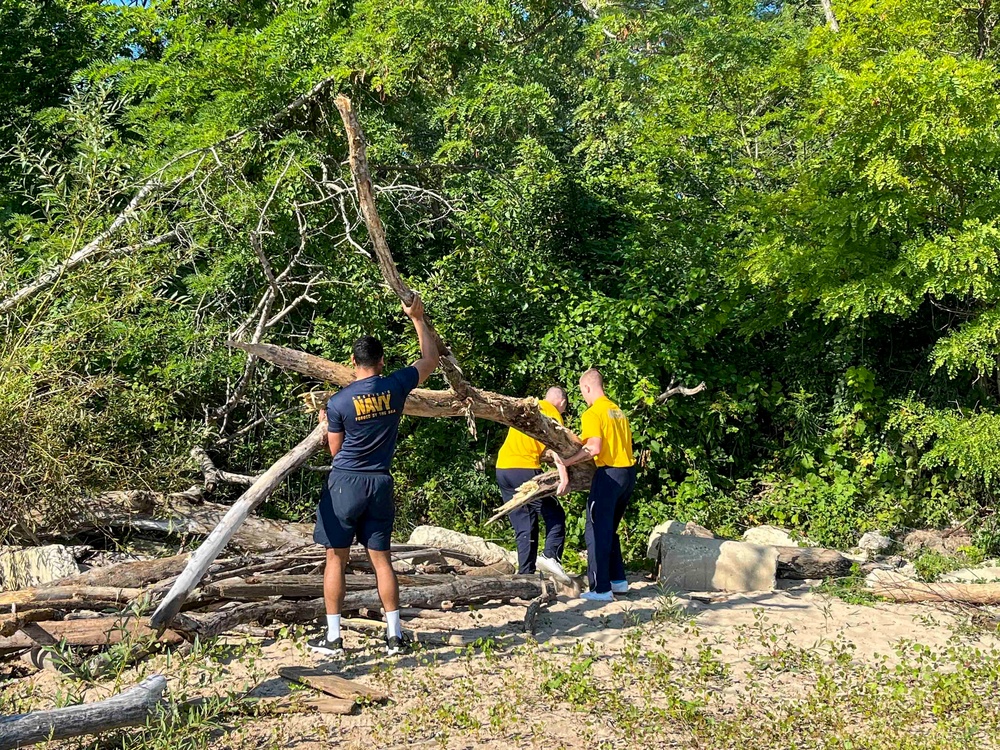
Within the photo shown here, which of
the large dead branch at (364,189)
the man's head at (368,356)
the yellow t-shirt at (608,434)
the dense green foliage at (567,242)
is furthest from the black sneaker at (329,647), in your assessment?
the dense green foliage at (567,242)

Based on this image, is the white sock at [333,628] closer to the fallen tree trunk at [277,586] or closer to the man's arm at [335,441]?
the fallen tree trunk at [277,586]

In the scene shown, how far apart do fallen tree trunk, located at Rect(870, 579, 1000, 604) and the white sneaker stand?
256cm

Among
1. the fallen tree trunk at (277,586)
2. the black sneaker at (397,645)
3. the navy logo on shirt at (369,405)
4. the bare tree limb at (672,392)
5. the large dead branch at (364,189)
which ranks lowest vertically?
the black sneaker at (397,645)

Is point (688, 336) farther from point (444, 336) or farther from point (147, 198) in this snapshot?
point (147, 198)

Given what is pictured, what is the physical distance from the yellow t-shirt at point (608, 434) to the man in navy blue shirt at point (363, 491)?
1996 mm

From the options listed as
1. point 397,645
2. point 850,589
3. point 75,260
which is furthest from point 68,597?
point 850,589

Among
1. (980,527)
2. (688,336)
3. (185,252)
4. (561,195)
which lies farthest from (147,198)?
(980,527)

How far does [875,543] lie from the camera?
10.1 m

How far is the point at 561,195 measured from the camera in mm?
11836

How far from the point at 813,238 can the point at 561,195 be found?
3.22m

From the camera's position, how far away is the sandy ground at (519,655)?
4.73 m

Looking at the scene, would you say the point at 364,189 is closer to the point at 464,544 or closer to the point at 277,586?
the point at 277,586

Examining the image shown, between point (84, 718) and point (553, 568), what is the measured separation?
435cm

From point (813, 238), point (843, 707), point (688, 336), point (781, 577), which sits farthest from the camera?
point (688, 336)
